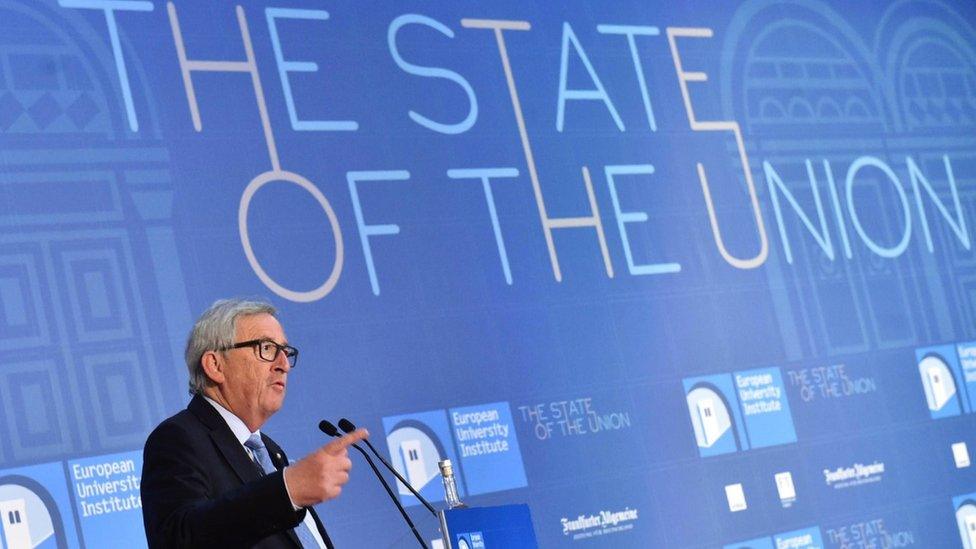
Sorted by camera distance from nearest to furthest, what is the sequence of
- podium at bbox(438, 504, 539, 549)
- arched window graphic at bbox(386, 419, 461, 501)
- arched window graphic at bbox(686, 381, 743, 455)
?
podium at bbox(438, 504, 539, 549), arched window graphic at bbox(386, 419, 461, 501), arched window graphic at bbox(686, 381, 743, 455)

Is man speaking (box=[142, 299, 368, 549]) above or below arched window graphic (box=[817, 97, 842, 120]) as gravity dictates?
below

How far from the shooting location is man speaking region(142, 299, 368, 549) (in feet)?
8.84

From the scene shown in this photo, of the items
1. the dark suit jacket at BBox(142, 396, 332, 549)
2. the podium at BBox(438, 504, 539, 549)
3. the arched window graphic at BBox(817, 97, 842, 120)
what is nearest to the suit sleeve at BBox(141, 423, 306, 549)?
the dark suit jacket at BBox(142, 396, 332, 549)

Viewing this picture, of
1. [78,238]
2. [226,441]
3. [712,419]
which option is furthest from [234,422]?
[712,419]

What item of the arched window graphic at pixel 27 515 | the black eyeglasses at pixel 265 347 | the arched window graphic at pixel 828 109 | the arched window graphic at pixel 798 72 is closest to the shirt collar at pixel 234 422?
the black eyeglasses at pixel 265 347

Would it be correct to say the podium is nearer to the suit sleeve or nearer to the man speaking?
the man speaking

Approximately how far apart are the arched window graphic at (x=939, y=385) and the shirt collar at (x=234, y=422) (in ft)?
12.6

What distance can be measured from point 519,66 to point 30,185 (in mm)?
1923

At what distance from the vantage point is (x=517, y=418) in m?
5.00

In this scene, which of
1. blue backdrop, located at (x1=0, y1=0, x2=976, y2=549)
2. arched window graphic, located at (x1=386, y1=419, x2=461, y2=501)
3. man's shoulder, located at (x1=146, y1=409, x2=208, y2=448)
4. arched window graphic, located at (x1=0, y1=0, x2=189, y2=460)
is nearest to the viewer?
man's shoulder, located at (x1=146, y1=409, x2=208, y2=448)

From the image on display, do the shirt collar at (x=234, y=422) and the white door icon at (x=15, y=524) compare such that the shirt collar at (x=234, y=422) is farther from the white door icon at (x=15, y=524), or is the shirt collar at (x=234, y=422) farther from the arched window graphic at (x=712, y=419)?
the arched window graphic at (x=712, y=419)

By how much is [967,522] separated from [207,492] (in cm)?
415

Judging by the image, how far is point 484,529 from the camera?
121 inches

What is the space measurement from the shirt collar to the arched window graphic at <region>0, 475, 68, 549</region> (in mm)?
1080
